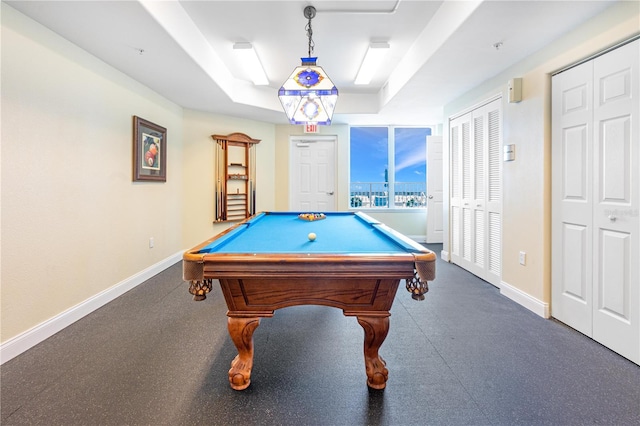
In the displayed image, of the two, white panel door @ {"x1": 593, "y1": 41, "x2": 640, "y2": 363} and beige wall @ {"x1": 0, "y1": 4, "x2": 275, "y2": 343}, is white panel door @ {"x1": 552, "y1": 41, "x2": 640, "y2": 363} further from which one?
beige wall @ {"x1": 0, "y1": 4, "x2": 275, "y2": 343}

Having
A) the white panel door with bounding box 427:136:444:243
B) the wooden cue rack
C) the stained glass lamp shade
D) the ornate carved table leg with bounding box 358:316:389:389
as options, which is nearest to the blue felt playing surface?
the ornate carved table leg with bounding box 358:316:389:389

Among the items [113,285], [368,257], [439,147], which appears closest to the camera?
[368,257]

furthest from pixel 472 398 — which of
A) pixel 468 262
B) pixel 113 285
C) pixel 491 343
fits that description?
pixel 113 285

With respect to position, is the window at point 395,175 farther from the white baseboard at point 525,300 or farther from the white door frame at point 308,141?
the white baseboard at point 525,300

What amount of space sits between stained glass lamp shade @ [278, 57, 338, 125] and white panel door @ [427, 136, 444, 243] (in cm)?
325

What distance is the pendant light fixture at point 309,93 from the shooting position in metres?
2.40

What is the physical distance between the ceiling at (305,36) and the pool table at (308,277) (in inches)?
70.5

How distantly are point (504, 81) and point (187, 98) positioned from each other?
3828mm

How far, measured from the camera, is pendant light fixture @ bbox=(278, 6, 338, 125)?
7.86 feet

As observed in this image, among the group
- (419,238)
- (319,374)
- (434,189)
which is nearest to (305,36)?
(319,374)

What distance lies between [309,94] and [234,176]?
9.21ft

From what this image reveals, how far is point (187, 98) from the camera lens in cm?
398

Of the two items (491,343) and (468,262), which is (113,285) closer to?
(491,343)

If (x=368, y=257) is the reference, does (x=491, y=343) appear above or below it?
below
